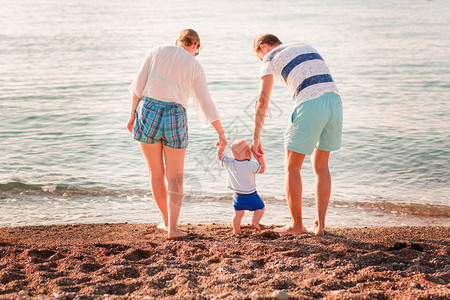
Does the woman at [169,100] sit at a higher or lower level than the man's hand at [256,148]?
higher

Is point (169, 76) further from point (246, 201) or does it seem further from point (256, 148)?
point (246, 201)

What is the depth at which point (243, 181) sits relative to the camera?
14.1 ft

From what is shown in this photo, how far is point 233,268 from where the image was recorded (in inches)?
132

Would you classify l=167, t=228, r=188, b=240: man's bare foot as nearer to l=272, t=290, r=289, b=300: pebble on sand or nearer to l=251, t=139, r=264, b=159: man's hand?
l=251, t=139, r=264, b=159: man's hand

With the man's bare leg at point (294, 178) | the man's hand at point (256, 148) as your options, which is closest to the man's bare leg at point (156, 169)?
the man's hand at point (256, 148)

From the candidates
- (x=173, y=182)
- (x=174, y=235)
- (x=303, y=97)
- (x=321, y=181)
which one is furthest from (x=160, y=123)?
(x=321, y=181)

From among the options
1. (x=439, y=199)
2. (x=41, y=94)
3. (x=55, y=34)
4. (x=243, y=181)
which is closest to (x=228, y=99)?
(x=41, y=94)

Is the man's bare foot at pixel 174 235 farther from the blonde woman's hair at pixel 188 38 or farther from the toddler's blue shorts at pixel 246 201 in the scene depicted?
the blonde woman's hair at pixel 188 38

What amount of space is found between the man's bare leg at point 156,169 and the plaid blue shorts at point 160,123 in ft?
0.27

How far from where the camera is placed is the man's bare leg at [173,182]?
412 cm

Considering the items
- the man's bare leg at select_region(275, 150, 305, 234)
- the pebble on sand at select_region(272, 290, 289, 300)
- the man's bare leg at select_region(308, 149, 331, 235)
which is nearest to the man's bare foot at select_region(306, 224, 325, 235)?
the man's bare leg at select_region(308, 149, 331, 235)

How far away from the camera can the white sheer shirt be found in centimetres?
391

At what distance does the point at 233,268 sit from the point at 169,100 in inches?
56.4

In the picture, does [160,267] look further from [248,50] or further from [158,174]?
[248,50]
